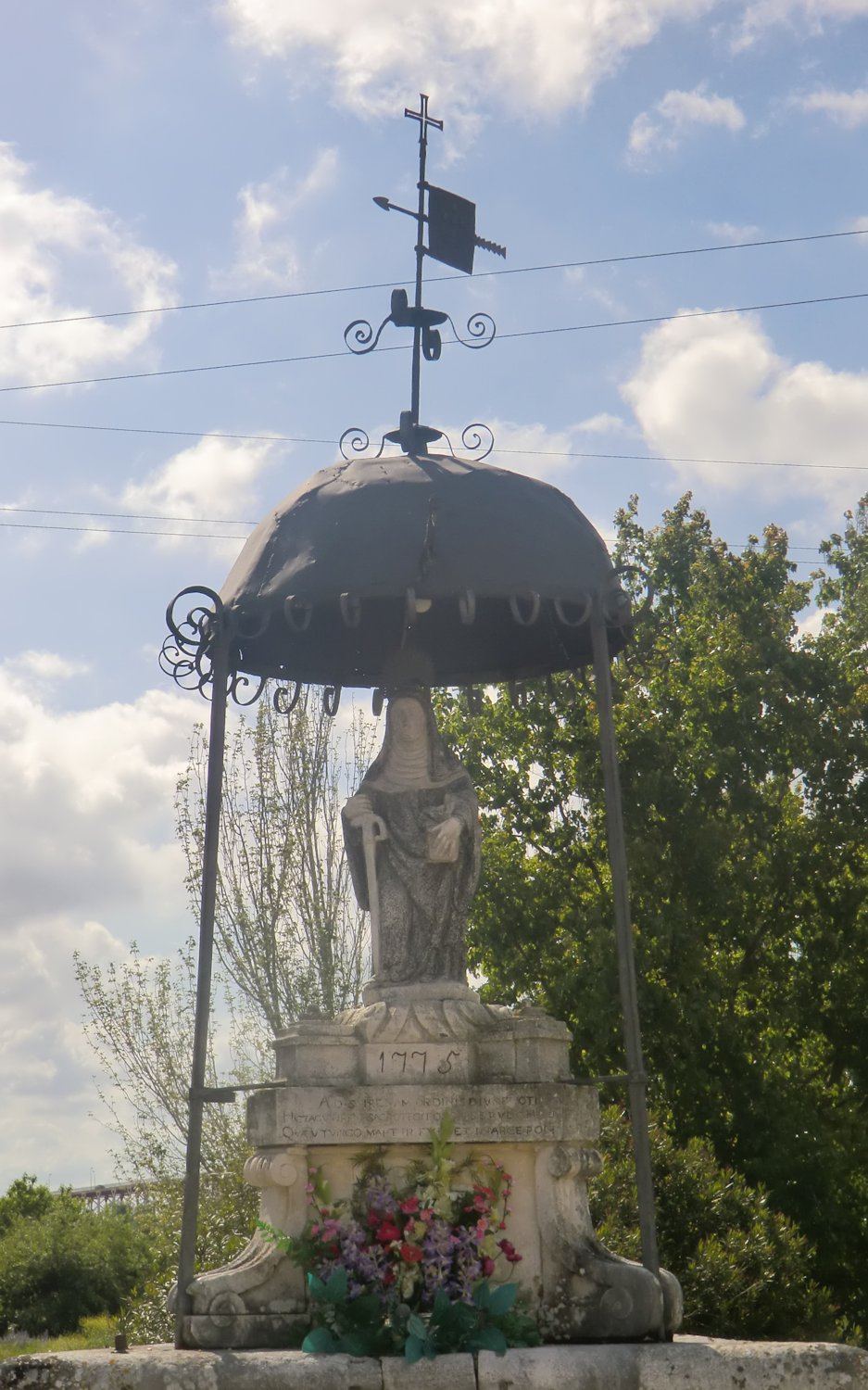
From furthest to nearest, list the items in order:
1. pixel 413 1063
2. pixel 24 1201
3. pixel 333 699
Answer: pixel 24 1201
pixel 333 699
pixel 413 1063

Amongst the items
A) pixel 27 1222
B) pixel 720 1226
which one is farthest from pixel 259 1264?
pixel 27 1222

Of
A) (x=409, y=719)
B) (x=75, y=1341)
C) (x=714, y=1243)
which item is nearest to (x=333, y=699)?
(x=409, y=719)

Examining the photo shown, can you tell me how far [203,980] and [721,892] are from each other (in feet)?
44.2

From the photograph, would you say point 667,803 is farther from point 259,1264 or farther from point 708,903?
point 259,1264

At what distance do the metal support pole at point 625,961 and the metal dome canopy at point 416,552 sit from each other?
26cm

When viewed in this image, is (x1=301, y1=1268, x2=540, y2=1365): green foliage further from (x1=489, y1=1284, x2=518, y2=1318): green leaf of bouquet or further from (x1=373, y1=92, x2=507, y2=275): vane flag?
(x1=373, y1=92, x2=507, y2=275): vane flag

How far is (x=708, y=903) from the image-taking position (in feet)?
68.6

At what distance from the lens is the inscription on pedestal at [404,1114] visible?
7.65 metres

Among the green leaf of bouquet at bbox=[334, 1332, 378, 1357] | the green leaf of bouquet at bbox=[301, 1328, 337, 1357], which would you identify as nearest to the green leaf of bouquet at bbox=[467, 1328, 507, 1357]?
the green leaf of bouquet at bbox=[334, 1332, 378, 1357]

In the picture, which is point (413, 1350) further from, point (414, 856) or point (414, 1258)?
point (414, 856)

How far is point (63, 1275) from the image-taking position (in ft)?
83.8

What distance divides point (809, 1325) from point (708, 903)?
7.33m

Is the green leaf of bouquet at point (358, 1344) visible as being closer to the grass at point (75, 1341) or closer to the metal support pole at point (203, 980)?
the metal support pole at point (203, 980)

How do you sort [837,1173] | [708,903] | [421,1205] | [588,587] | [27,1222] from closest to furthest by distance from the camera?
[421,1205]
[588,587]
[837,1173]
[708,903]
[27,1222]
